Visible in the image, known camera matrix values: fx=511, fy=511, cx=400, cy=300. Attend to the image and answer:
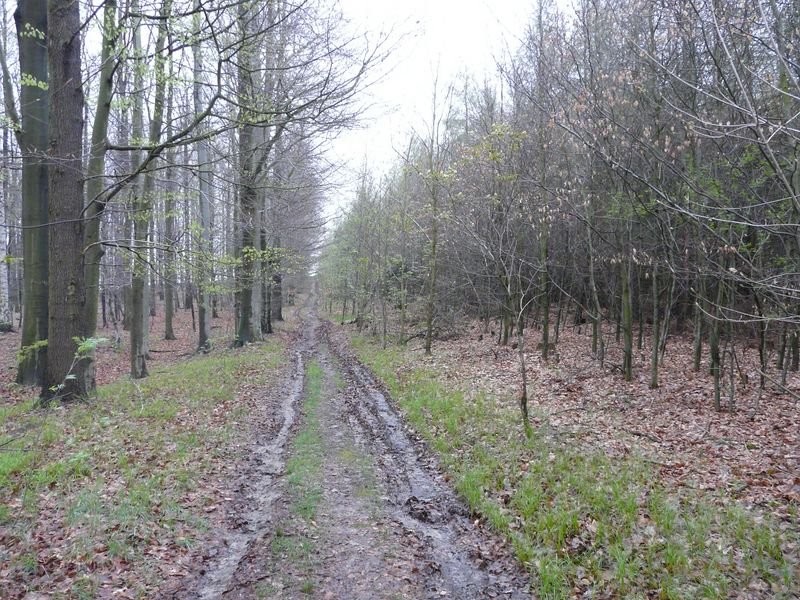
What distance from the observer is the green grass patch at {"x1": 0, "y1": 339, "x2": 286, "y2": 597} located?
5012 millimetres

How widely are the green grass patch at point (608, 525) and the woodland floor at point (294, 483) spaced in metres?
0.14

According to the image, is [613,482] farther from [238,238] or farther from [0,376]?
[238,238]

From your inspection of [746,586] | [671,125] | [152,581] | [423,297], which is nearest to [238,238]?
[423,297]

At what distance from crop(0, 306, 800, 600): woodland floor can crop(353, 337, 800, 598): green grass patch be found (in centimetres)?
14

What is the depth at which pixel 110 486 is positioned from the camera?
20.4ft

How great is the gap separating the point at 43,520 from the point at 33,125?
969 cm

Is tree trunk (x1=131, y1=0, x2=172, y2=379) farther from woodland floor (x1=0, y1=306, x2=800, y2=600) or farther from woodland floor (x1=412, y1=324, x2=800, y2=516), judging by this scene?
woodland floor (x1=412, y1=324, x2=800, y2=516)

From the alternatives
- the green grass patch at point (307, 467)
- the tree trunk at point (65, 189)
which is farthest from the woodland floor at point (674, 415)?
the tree trunk at point (65, 189)

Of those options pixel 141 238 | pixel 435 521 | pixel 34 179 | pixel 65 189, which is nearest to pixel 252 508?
pixel 435 521

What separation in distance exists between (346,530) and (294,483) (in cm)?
153

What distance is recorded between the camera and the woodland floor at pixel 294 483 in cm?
486

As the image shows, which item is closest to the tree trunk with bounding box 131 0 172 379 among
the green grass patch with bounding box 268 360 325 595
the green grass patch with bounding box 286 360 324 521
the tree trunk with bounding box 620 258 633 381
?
the green grass patch with bounding box 286 360 324 521

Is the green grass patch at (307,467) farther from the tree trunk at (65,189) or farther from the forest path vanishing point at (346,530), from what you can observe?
the tree trunk at (65,189)

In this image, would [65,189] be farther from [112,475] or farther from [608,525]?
[608,525]
